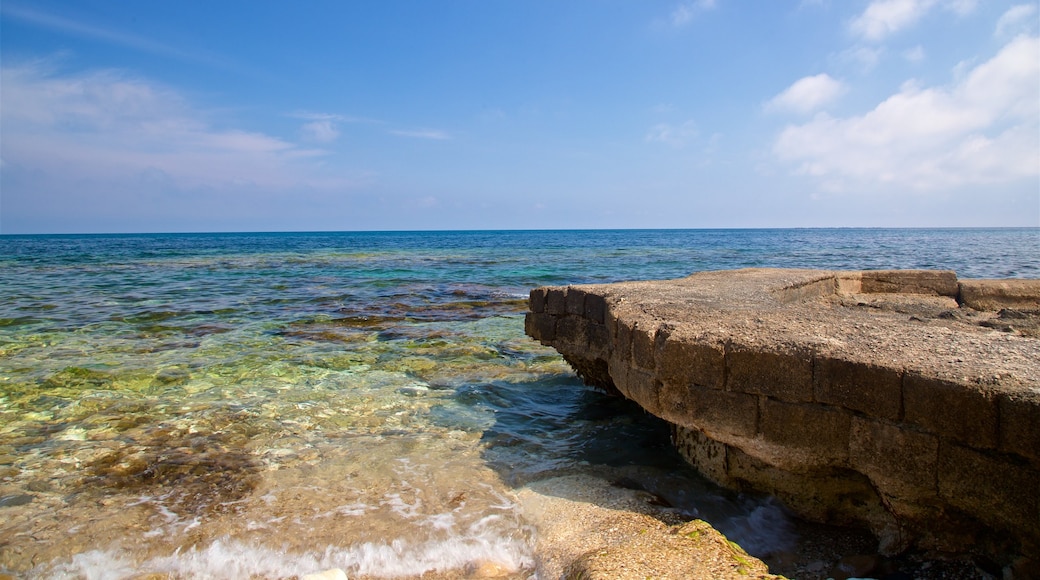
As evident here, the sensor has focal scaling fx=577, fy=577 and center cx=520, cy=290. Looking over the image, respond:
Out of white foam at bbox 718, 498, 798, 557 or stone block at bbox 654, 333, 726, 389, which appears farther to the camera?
stone block at bbox 654, 333, 726, 389

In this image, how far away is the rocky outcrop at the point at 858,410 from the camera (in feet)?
8.36

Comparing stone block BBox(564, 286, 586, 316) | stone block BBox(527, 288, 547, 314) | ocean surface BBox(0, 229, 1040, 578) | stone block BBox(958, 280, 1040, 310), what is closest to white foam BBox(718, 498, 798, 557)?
ocean surface BBox(0, 229, 1040, 578)

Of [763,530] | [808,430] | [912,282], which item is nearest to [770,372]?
[808,430]

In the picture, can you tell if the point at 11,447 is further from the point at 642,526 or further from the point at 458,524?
the point at 642,526

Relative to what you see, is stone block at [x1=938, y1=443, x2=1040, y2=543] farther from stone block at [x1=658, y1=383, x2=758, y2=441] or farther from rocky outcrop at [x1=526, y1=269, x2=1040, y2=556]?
stone block at [x1=658, y1=383, x2=758, y2=441]

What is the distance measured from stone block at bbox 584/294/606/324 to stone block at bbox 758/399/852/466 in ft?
7.65

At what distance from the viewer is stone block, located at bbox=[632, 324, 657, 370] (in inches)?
152

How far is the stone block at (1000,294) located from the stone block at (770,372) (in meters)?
5.53

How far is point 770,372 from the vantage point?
3.25 m

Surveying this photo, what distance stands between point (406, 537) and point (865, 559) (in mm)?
2516

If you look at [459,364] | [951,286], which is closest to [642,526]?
[459,364]

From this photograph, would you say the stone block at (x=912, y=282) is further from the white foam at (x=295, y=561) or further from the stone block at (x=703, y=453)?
the white foam at (x=295, y=561)

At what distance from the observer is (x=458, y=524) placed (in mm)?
3568

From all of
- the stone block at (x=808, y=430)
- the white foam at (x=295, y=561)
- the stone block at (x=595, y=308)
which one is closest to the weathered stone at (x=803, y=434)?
the stone block at (x=808, y=430)
